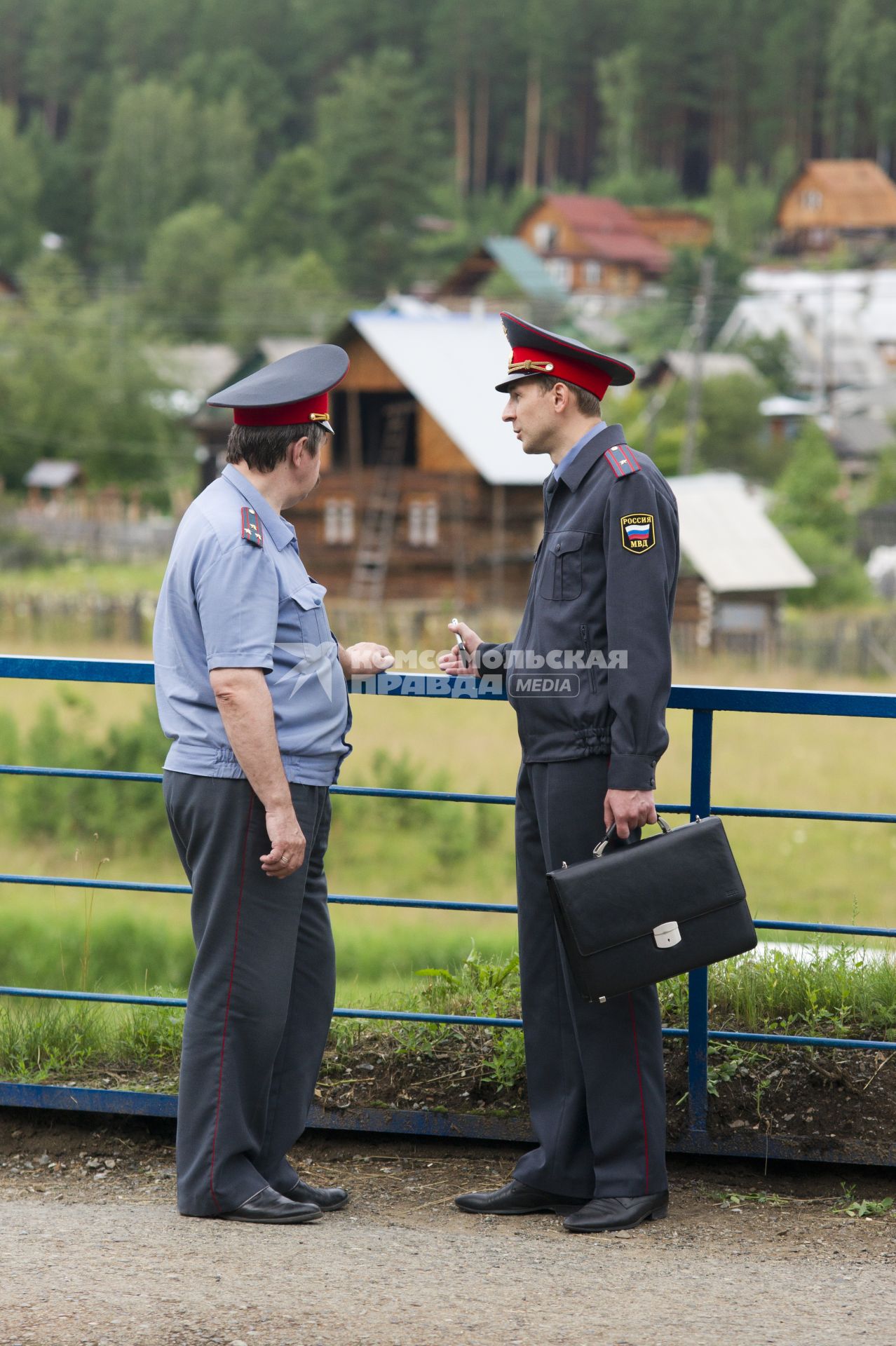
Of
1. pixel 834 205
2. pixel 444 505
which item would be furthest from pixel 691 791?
pixel 834 205

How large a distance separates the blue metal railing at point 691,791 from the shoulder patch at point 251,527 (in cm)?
48

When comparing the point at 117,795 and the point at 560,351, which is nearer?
the point at 560,351

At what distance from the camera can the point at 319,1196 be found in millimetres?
3131

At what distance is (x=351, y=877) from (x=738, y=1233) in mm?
13337

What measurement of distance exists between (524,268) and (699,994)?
63.4m

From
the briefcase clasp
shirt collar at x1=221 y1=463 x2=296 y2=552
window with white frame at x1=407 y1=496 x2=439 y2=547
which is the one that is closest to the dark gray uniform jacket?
the briefcase clasp

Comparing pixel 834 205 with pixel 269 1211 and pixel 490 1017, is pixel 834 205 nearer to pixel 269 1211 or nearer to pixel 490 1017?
pixel 490 1017

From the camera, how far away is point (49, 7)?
87062mm

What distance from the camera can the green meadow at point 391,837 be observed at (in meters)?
12.4

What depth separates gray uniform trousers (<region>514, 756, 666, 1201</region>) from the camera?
300 centimetres

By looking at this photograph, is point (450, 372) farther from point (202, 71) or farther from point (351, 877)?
point (202, 71)

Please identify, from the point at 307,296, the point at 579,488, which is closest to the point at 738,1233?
the point at 579,488

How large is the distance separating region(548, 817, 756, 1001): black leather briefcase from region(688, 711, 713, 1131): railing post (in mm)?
290

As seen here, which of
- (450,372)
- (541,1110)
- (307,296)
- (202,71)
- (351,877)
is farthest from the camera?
(202,71)
